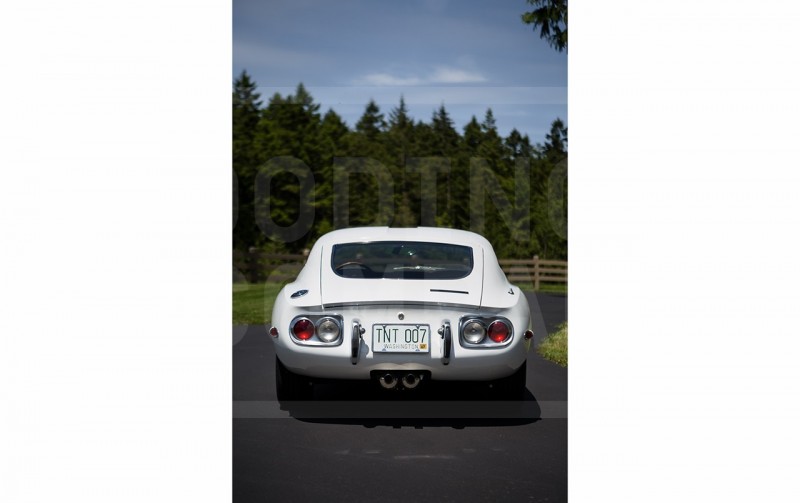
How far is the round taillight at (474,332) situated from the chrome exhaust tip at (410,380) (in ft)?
1.62

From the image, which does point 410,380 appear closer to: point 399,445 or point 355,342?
Answer: point 355,342

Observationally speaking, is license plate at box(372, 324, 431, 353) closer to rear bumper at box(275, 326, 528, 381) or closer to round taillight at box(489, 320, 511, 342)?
rear bumper at box(275, 326, 528, 381)

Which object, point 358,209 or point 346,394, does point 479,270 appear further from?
point 358,209

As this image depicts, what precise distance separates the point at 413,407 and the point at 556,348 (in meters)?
4.47

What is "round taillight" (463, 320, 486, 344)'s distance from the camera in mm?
6180

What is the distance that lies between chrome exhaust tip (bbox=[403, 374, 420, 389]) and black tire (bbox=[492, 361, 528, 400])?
31.6 inches

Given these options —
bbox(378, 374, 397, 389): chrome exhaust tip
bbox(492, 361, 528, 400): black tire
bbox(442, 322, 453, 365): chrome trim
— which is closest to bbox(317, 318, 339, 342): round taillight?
bbox(378, 374, 397, 389): chrome exhaust tip

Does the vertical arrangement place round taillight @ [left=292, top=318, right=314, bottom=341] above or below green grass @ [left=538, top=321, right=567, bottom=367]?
above

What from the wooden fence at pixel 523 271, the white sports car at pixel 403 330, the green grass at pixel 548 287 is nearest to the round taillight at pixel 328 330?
the white sports car at pixel 403 330

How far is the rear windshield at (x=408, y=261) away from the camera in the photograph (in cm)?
688

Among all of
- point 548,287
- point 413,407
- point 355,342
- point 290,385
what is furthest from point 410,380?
point 548,287

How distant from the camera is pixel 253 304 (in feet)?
64.8

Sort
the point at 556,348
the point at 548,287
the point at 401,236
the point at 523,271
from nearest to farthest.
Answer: the point at 401,236 → the point at 556,348 → the point at 548,287 → the point at 523,271

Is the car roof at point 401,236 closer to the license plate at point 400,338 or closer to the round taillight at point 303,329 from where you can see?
the round taillight at point 303,329
